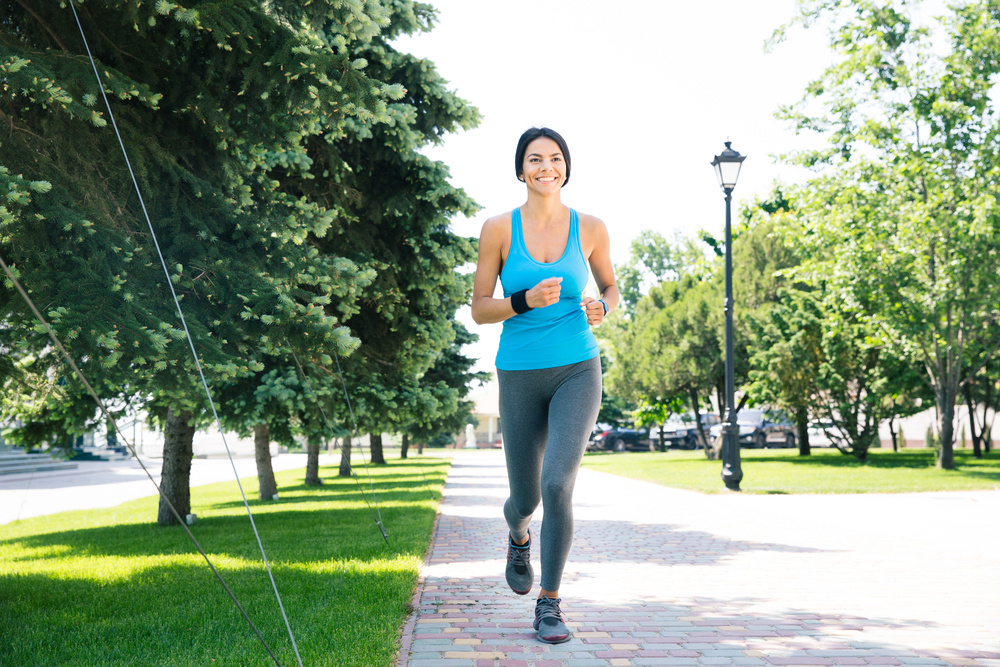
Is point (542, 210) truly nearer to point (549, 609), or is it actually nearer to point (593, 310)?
point (593, 310)

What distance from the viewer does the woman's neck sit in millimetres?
4125

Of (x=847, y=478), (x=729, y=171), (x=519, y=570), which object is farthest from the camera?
(x=847, y=478)

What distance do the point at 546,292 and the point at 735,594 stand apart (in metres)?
3.07

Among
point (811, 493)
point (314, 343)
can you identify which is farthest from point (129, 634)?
point (811, 493)

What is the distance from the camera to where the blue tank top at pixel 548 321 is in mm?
3936

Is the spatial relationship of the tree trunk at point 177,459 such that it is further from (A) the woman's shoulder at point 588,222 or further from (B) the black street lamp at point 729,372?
(B) the black street lamp at point 729,372

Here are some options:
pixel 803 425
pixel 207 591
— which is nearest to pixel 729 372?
pixel 207 591

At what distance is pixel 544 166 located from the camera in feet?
13.4

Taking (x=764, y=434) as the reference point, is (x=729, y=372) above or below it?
above

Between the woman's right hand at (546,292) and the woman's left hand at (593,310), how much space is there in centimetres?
26

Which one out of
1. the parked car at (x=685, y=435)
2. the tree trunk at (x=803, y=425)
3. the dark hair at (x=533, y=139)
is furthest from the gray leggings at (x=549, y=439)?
the parked car at (x=685, y=435)

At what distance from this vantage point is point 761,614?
195 inches

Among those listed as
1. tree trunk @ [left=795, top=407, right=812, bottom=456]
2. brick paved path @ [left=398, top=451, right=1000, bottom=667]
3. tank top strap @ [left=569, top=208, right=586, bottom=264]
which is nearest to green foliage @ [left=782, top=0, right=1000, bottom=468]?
tree trunk @ [left=795, top=407, right=812, bottom=456]

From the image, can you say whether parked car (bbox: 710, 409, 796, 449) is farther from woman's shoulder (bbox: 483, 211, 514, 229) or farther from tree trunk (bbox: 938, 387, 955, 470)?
woman's shoulder (bbox: 483, 211, 514, 229)
